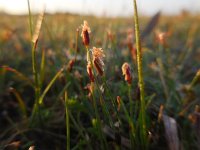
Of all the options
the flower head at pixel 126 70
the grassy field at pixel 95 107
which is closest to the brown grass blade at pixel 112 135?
the grassy field at pixel 95 107

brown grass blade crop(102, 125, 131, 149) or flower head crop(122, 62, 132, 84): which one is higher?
flower head crop(122, 62, 132, 84)

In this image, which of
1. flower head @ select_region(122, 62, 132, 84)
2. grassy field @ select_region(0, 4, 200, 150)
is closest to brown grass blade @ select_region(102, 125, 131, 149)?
grassy field @ select_region(0, 4, 200, 150)

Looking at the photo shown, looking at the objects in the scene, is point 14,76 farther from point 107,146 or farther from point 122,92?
point 107,146

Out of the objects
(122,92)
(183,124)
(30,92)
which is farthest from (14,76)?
(183,124)

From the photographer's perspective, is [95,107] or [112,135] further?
[112,135]

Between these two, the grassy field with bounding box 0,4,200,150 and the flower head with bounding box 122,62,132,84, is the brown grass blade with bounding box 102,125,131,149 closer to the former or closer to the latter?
the grassy field with bounding box 0,4,200,150

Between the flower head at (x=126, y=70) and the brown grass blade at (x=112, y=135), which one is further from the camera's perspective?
the brown grass blade at (x=112, y=135)

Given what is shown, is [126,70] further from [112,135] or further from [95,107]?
[112,135]

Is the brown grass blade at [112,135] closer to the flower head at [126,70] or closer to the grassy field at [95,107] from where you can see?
the grassy field at [95,107]

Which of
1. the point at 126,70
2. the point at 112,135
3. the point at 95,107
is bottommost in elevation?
the point at 112,135

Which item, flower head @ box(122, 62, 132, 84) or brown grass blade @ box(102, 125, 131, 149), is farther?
brown grass blade @ box(102, 125, 131, 149)

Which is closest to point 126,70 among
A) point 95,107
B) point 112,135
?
point 95,107
